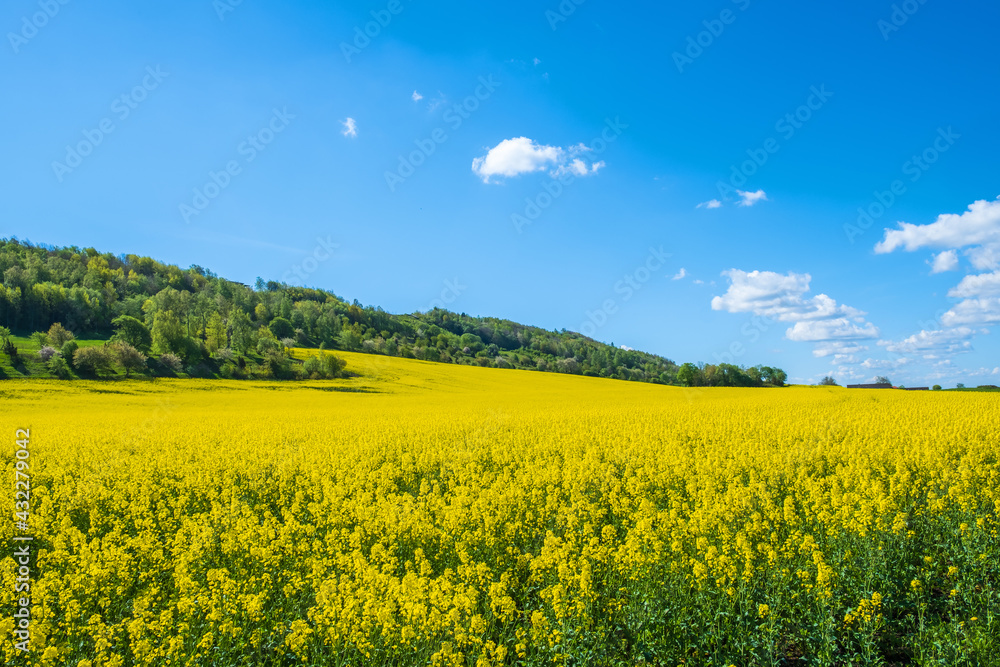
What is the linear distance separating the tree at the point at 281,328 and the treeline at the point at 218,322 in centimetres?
16

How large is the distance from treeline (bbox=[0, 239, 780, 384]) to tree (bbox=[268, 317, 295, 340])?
16cm

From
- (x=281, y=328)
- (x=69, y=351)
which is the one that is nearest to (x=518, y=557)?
(x=69, y=351)

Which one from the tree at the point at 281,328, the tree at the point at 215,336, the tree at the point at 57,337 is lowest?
the tree at the point at 57,337

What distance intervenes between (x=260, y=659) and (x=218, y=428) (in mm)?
15171

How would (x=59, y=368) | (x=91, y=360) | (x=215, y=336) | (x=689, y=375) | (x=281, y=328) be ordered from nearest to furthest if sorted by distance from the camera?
(x=59, y=368) < (x=91, y=360) < (x=215, y=336) < (x=689, y=375) < (x=281, y=328)

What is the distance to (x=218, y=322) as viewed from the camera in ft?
196

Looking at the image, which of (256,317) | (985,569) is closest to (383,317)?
(256,317)

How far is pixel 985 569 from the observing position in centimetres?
570

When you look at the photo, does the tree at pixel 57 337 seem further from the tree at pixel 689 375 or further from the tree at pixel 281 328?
the tree at pixel 689 375

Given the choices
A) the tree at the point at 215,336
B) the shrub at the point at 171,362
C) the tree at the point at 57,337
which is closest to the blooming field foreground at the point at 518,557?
the shrub at the point at 171,362

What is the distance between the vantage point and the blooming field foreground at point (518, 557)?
443 centimetres

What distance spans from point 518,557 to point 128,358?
48.1 meters

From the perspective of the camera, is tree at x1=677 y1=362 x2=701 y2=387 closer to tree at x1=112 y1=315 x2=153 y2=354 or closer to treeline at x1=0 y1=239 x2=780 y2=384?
treeline at x1=0 y1=239 x2=780 y2=384

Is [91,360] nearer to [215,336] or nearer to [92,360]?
[92,360]
